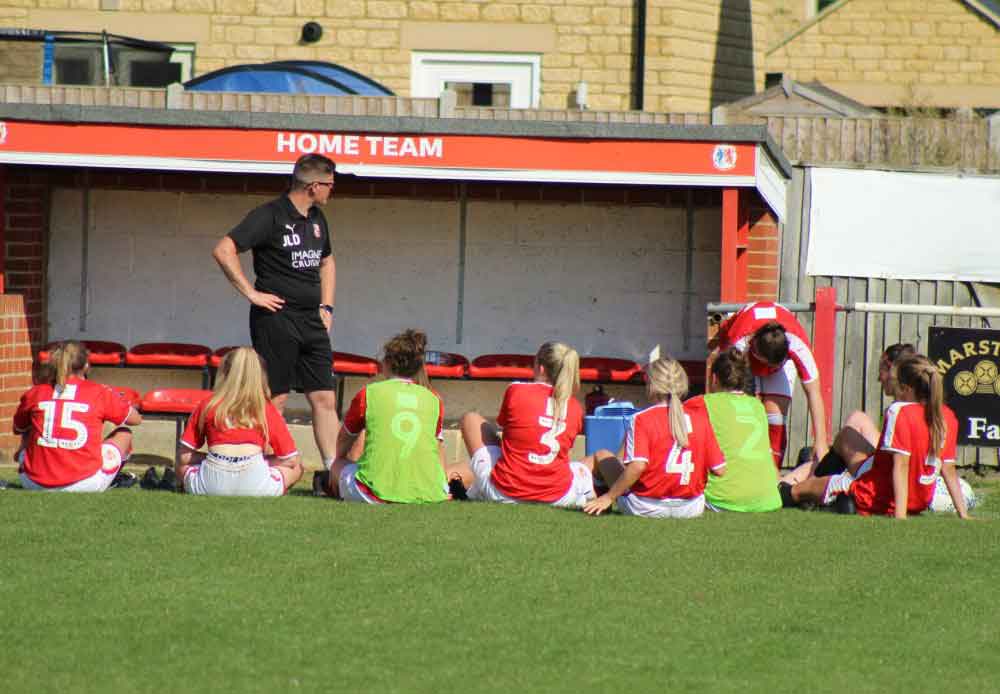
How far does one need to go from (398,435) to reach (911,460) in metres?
2.85

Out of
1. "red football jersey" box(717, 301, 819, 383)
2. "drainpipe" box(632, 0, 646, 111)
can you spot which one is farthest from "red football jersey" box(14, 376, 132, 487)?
"drainpipe" box(632, 0, 646, 111)

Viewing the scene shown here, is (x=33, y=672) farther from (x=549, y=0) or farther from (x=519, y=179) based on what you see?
(x=549, y=0)

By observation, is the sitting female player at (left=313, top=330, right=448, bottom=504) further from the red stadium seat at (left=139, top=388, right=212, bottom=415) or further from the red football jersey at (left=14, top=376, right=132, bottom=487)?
the red stadium seat at (left=139, top=388, right=212, bottom=415)

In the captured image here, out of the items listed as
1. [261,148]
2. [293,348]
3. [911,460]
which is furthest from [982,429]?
[261,148]

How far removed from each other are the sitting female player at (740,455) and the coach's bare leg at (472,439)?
1246 millimetres

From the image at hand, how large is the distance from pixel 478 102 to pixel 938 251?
6956 millimetres

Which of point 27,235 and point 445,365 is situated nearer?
point 445,365

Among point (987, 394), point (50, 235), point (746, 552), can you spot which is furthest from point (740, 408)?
point (50, 235)

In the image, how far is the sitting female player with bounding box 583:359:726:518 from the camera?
28.6ft

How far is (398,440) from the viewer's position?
9.02 metres

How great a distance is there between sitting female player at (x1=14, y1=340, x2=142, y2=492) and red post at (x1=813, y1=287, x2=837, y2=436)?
16.9 feet

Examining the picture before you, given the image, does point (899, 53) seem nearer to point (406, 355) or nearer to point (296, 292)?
point (296, 292)

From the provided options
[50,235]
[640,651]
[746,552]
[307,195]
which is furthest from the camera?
[50,235]

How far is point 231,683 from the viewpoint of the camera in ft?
17.7
